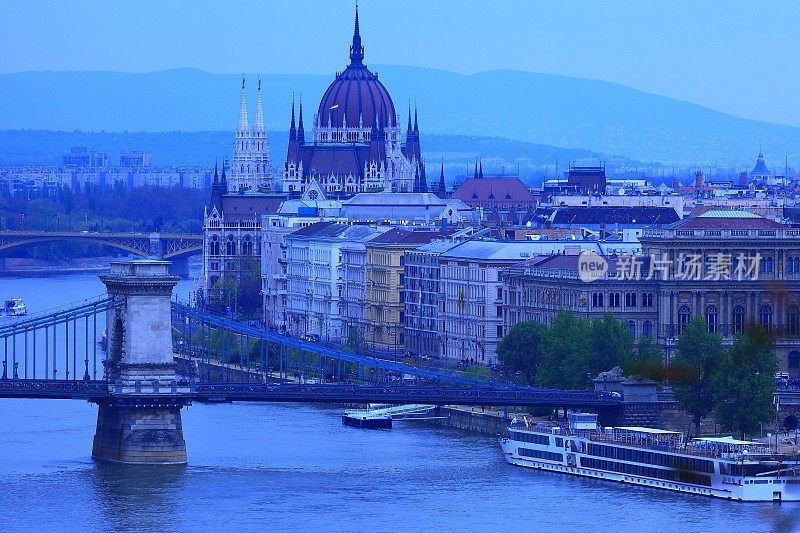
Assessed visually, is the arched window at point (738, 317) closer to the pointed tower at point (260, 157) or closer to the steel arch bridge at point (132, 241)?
the steel arch bridge at point (132, 241)

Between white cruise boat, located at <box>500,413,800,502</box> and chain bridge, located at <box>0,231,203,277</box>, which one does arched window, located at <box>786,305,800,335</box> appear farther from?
chain bridge, located at <box>0,231,203,277</box>

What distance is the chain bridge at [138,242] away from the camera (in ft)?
508

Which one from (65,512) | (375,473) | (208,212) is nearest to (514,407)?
(375,473)

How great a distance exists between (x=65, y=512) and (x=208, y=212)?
87.9 meters

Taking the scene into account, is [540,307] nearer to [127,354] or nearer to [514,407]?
[514,407]

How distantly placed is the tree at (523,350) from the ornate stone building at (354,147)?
65329 mm

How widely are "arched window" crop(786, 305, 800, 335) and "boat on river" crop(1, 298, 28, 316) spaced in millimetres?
31795

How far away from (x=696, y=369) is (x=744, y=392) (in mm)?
2731

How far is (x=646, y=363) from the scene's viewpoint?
70.4 meters

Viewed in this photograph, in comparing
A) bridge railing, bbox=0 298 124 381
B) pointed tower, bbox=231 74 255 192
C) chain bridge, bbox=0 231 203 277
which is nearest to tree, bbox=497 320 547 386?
bridge railing, bbox=0 298 124 381

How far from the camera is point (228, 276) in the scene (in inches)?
5266

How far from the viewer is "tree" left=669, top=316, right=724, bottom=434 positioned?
6688 centimetres

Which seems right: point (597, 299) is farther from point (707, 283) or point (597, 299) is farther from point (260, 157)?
point (260, 157)

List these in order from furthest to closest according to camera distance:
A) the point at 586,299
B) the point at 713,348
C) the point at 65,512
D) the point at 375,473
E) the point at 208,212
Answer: the point at 208,212 → the point at 586,299 → the point at 713,348 → the point at 375,473 → the point at 65,512
